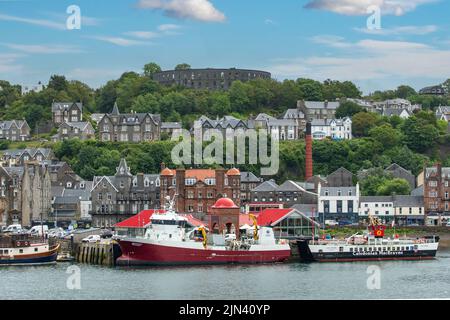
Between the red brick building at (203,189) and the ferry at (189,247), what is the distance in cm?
1596

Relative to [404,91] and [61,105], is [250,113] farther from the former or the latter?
[404,91]

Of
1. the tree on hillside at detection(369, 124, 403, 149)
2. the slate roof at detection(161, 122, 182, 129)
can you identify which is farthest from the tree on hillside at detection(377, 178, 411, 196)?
the slate roof at detection(161, 122, 182, 129)

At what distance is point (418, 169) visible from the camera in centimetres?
9475

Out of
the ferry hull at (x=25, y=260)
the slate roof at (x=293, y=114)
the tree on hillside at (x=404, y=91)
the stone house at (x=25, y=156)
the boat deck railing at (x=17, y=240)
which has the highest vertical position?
the tree on hillside at (x=404, y=91)

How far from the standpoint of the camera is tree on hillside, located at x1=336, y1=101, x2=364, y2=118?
381 ft

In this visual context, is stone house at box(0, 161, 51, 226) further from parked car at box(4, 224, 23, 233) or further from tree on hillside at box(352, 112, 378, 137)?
tree on hillside at box(352, 112, 378, 137)

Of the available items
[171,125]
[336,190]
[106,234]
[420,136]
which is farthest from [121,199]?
[420,136]

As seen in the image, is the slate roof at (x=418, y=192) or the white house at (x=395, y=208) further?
the slate roof at (x=418, y=192)

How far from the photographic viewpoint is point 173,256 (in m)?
52.5

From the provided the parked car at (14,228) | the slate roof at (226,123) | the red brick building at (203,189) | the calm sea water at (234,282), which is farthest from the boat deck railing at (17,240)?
the slate roof at (226,123)

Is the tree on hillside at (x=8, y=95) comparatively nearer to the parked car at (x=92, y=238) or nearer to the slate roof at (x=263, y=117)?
the slate roof at (x=263, y=117)

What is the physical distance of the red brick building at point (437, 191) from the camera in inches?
3196
